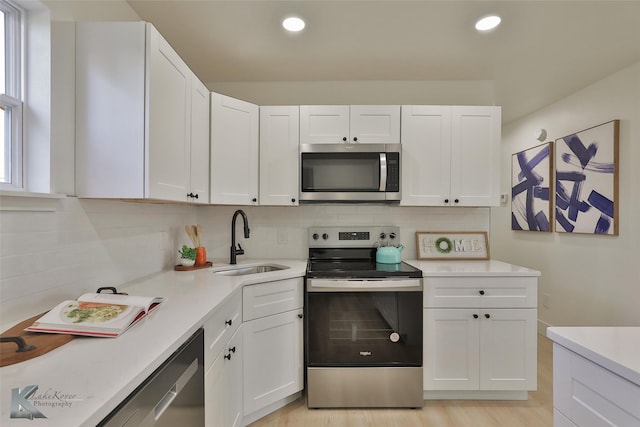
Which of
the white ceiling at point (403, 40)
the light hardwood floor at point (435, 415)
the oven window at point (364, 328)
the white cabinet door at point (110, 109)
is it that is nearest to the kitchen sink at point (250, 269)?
the oven window at point (364, 328)

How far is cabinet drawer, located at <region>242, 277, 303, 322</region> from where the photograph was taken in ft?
5.94

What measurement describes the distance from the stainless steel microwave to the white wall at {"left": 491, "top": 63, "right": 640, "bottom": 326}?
75.1 inches

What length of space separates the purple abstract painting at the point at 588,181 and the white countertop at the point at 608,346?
2254 millimetres

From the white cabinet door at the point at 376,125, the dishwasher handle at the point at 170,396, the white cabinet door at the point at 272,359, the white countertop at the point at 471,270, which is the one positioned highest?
the white cabinet door at the point at 376,125

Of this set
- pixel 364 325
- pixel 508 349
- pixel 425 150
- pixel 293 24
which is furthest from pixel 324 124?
pixel 508 349

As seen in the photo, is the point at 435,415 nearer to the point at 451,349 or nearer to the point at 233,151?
the point at 451,349

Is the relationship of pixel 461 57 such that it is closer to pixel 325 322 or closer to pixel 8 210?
pixel 325 322

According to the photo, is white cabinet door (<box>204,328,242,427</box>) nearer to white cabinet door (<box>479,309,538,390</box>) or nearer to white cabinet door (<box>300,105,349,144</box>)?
white cabinet door (<box>300,105,349,144</box>)

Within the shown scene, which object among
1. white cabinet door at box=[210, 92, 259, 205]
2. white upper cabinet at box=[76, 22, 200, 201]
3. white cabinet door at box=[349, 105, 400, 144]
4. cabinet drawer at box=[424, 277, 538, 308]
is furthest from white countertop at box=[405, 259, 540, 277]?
white upper cabinet at box=[76, 22, 200, 201]

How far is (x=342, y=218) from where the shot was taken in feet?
8.64

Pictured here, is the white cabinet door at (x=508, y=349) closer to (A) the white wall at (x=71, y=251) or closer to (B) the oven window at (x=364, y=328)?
(B) the oven window at (x=364, y=328)

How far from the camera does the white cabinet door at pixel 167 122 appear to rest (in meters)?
1.38

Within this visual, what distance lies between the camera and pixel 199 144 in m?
1.96

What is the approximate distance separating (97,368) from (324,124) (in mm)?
2023
